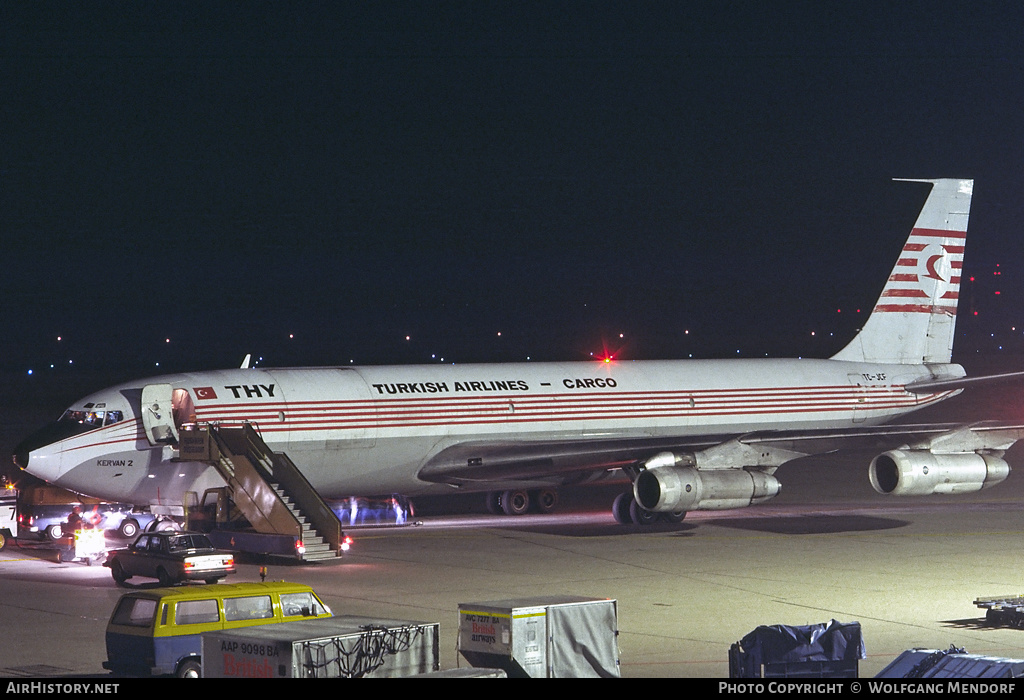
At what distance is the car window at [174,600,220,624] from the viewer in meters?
18.0

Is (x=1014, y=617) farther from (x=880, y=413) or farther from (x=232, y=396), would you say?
(x=880, y=413)

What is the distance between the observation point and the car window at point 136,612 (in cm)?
1809

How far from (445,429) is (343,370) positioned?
3434mm

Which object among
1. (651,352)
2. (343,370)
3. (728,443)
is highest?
(651,352)

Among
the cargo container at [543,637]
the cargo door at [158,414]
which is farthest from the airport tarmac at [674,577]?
the cargo door at [158,414]

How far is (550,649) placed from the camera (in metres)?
17.0

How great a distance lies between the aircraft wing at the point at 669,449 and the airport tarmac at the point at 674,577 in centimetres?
168

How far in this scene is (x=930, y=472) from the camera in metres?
34.8

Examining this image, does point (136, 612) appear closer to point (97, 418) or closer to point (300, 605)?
point (300, 605)

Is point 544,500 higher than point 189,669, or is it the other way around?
point 544,500

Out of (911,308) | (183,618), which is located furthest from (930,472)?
(183,618)

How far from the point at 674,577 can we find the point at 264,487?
421 inches

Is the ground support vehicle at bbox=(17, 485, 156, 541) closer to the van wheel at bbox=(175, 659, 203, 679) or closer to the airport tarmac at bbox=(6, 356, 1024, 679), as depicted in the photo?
the airport tarmac at bbox=(6, 356, 1024, 679)

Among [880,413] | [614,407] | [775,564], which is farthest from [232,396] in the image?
[880,413]
